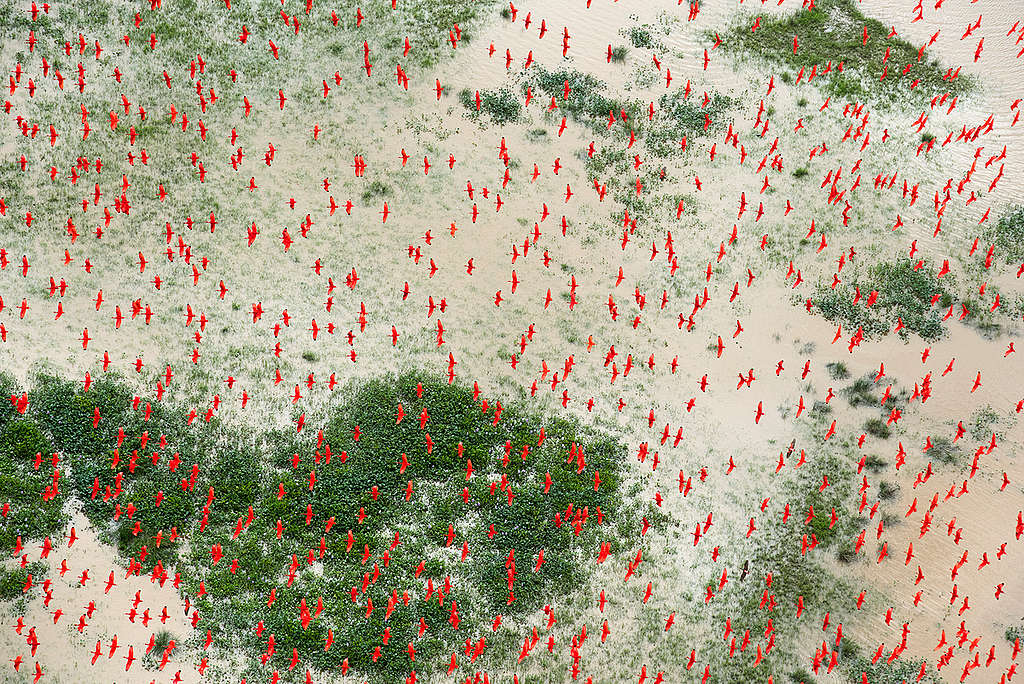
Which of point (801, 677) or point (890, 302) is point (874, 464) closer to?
point (890, 302)

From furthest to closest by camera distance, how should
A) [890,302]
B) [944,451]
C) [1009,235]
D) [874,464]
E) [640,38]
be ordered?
[640,38] < [1009,235] < [890,302] < [944,451] < [874,464]

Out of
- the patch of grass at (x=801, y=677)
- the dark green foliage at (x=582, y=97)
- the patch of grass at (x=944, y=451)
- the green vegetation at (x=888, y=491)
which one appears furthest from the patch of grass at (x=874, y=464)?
the dark green foliage at (x=582, y=97)

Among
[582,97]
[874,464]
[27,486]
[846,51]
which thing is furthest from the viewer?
[846,51]

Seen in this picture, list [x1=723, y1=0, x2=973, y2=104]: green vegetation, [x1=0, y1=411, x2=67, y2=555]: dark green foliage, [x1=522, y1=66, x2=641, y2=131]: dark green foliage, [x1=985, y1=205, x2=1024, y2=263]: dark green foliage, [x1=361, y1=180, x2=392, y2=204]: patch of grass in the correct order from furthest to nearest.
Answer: [x1=723, y1=0, x2=973, y2=104]: green vegetation < [x1=522, y1=66, x2=641, y2=131]: dark green foliage < [x1=361, y1=180, x2=392, y2=204]: patch of grass < [x1=985, y1=205, x2=1024, y2=263]: dark green foliage < [x1=0, y1=411, x2=67, y2=555]: dark green foliage

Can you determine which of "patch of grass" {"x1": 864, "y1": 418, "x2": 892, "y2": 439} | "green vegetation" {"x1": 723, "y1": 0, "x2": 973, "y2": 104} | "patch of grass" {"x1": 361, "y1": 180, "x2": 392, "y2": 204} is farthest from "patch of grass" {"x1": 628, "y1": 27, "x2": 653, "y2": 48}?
→ "patch of grass" {"x1": 864, "y1": 418, "x2": 892, "y2": 439}

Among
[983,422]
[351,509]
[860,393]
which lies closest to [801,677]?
[860,393]

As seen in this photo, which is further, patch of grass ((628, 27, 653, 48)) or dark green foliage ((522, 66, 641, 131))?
patch of grass ((628, 27, 653, 48))

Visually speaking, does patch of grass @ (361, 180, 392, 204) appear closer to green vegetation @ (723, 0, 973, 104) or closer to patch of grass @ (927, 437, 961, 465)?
green vegetation @ (723, 0, 973, 104)
